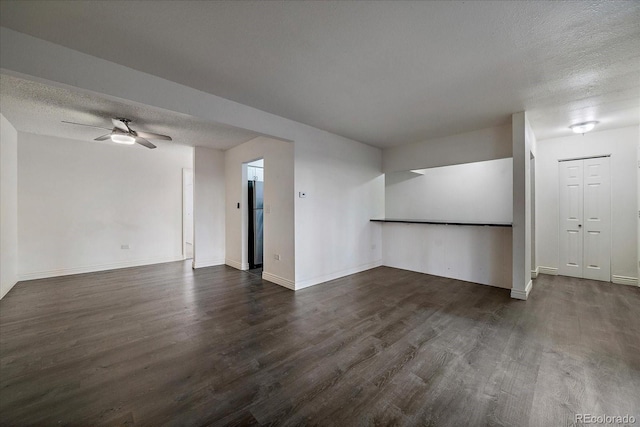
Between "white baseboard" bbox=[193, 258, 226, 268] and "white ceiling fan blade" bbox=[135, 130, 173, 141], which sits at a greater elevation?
"white ceiling fan blade" bbox=[135, 130, 173, 141]

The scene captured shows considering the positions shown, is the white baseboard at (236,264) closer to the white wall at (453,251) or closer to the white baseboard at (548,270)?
the white wall at (453,251)

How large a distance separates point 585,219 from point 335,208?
14.6 ft

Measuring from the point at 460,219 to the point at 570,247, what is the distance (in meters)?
1.86

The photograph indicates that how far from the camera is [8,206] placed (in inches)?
145

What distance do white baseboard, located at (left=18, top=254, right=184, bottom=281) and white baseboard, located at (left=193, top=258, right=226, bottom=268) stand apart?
3.35 feet

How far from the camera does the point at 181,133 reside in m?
4.15

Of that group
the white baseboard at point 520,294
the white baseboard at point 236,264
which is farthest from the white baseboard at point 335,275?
the white baseboard at point 520,294

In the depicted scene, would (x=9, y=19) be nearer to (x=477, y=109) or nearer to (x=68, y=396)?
(x=68, y=396)

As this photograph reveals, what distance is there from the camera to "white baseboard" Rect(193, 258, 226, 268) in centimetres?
519

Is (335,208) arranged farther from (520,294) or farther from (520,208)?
(520,294)

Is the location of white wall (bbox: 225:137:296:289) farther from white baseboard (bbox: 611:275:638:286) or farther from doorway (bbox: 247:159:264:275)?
white baseboard (bbox: 611:275:638:286)

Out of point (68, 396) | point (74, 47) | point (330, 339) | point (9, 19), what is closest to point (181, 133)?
point (74, 47)

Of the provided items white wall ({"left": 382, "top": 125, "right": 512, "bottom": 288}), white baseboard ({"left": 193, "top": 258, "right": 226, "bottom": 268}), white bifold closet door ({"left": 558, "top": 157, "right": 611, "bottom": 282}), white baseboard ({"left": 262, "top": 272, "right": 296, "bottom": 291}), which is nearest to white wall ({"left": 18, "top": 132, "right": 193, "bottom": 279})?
white baseboard ({"left": 193, "top": 258, "right": 226, "bottom": 268})

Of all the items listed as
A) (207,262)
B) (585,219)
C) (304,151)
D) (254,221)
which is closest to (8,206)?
(207,262)
